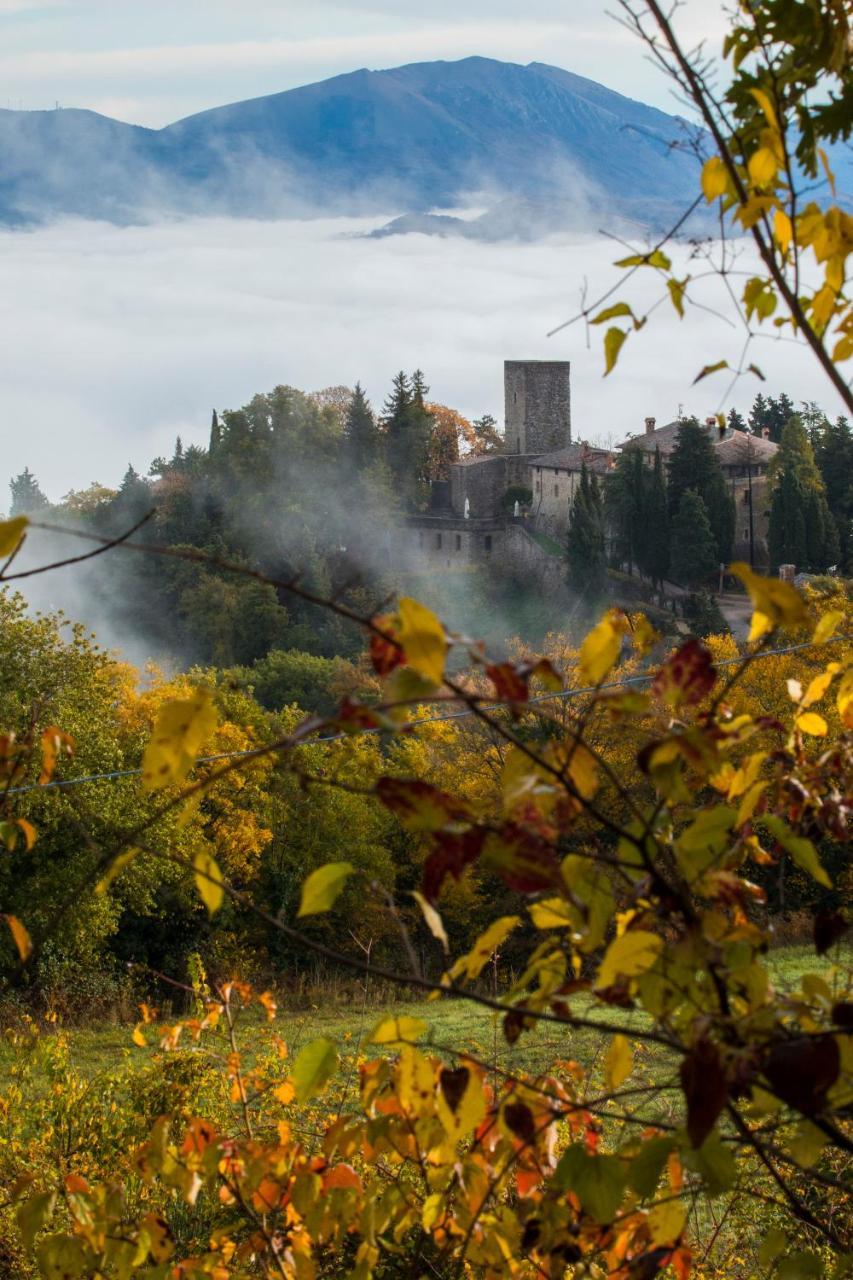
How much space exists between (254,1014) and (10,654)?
6748mm

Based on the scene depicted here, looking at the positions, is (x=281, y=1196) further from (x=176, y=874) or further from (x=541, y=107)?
(x=541, y=107)

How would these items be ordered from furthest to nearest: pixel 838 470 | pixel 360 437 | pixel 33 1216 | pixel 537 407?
pixel 537 407, pixel 360 437, pixel 838 470, pixel 33 1216

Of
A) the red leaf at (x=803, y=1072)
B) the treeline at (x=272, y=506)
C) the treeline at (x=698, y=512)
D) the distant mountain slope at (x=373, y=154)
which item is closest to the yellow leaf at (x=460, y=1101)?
the red leaf at (x=803, y=1072)

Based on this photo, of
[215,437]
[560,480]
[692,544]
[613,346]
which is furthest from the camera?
[215,437]

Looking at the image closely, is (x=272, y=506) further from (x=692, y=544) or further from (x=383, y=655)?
(x=383, y=655)

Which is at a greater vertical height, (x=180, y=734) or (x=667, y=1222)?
(x=180, y=734)

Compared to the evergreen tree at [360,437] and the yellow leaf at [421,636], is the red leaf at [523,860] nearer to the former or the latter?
the yellow leaf at [421,636]

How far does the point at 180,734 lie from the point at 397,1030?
347 millimetres

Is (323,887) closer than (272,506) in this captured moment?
Yes

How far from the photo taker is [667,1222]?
129cm

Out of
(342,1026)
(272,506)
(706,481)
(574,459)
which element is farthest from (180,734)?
(574,459)

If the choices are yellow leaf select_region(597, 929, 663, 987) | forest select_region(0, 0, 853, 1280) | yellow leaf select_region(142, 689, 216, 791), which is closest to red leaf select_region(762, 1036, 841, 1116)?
forest select_region(0, 0, 853, 1280)

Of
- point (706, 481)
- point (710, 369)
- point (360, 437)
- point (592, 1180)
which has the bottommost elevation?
point (592, 1180)

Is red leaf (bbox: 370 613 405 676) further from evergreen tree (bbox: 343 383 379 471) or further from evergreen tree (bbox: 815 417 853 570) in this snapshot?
evergreen tree (bbox: 343 383 379 471)
